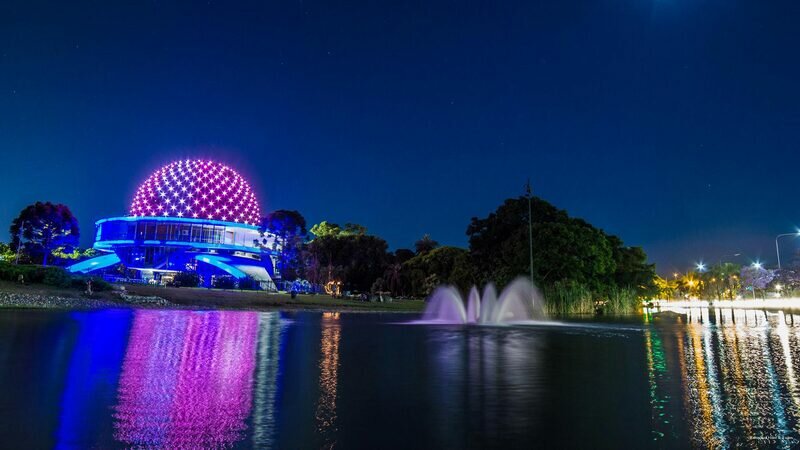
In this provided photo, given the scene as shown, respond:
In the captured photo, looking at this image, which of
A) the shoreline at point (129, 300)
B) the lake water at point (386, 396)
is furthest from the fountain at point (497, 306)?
the lake water at point (386, 396)

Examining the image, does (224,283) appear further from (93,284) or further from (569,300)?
(569,300)

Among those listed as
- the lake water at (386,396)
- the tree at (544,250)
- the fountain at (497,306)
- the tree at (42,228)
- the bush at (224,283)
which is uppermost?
the tree at (42,228)

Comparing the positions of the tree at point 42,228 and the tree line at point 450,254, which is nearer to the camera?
the tree line at point 450,254

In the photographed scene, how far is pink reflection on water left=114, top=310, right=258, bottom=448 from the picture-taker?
5.65 meters

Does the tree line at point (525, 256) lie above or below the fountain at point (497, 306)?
above

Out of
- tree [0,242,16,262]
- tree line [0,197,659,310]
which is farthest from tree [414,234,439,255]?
tree [0,242,16,262]

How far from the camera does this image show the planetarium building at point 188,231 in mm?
91438

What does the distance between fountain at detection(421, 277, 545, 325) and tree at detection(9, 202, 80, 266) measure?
7185 cm

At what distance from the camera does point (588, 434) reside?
5.86 metres

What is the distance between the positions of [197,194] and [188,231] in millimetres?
9620

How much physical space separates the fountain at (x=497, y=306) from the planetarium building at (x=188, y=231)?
4993 cm

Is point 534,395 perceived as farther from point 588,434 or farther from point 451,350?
point 451,350

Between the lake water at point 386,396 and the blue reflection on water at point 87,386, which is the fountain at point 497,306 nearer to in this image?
the lake water at point 386,396

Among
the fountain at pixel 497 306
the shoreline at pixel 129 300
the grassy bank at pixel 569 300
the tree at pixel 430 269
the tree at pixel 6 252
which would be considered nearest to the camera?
the shoreline at pixel 129 300
